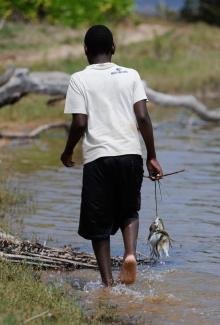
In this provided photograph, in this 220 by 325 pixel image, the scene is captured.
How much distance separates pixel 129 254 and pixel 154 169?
61 centimetres

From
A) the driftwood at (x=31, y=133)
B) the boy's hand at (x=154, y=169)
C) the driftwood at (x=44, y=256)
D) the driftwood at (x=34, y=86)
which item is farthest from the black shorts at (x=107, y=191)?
the driftwood at (x=31, y=133)

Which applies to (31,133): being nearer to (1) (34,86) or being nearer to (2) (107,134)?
(1) (34,86)

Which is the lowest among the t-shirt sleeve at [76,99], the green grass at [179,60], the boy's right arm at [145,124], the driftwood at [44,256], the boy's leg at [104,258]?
the green grass at [179,60]

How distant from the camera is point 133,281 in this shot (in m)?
6.77

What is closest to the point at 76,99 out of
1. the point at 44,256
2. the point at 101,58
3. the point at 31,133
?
the point at 101,58

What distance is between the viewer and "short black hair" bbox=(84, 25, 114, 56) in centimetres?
675

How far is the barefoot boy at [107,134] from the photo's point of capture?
6.68 m

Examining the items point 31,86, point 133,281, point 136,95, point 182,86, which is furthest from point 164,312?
point 182,86

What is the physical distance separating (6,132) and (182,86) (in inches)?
435

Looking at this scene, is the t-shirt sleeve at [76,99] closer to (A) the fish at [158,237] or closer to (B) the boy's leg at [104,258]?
(B) the boy's leg at [104,258]

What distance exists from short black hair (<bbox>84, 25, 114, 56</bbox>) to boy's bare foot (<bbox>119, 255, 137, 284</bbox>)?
1.40 m

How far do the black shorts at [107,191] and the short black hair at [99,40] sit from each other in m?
0.74

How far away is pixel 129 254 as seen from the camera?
22.1 feet

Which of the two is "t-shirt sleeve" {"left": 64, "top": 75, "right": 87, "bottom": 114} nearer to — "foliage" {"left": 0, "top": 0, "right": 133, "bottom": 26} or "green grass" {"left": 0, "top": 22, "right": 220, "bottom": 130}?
"green grass" {"left": 0, "top": 22, "right": 220, "bottom": 130}
